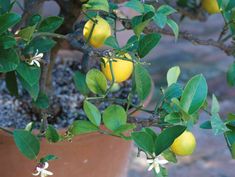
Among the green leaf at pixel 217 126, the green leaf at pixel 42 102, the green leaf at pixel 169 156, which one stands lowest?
the green leaf at pixel 42 102

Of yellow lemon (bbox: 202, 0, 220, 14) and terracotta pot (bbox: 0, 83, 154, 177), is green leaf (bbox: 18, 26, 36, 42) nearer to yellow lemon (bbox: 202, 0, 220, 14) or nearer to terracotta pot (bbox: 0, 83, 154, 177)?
terracotta pot (bbox: 0, 83, 154, 177)

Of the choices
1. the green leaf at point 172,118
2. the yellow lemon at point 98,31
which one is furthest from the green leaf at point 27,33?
the green leaf at point 172,118

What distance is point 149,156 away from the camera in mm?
748

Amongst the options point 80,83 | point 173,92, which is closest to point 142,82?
point 173,92

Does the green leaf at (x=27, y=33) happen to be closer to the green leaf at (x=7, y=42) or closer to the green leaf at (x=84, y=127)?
the green leaf at (x=7, y=42)

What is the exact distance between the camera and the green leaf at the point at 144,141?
697mm

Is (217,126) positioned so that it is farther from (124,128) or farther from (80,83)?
A: (80,83)

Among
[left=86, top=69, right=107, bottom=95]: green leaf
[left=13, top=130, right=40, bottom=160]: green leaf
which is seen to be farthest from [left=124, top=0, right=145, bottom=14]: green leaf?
[left=13, top=130, right=40, bottom=160]: green leaf

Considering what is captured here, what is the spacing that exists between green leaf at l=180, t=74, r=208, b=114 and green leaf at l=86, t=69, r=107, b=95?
0.40 feet

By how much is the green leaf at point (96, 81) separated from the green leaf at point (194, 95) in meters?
0.12

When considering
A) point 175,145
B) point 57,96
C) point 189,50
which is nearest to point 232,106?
point 189,50

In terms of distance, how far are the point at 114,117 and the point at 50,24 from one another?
0.18 m

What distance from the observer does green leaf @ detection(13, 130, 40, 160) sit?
777 mm

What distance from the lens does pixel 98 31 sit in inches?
31.9
